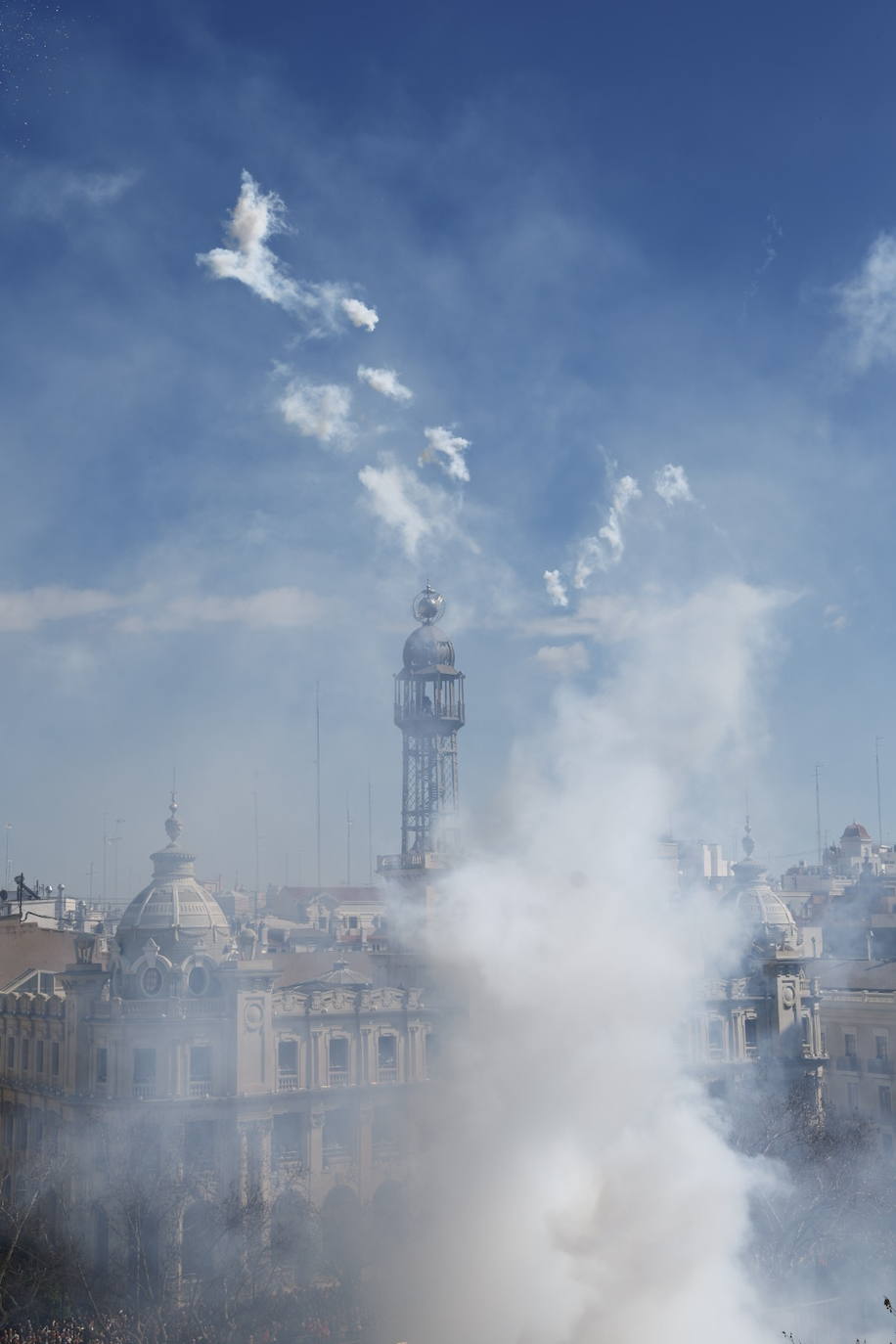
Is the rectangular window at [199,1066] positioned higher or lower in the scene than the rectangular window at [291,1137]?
higher

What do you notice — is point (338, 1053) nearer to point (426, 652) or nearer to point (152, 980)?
point (152, 980)

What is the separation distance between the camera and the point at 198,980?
65250mm

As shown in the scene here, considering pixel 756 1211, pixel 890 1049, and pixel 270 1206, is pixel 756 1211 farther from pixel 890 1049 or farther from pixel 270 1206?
pixel 890 1049

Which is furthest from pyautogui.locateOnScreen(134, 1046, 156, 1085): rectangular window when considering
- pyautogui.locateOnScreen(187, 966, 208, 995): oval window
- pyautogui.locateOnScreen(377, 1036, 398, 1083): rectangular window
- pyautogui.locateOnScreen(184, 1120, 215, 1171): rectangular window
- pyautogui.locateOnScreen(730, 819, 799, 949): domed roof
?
pyautogui.locateOnScreen(730, 819, 799, 949): domed roof

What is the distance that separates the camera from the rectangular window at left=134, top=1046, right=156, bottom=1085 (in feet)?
209

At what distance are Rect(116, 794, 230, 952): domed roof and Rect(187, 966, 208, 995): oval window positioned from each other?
1.57 meters

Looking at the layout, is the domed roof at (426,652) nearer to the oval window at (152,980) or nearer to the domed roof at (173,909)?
the domed roof at (173,909)

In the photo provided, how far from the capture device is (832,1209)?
6150 centimetres

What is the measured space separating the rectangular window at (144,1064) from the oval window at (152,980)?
2.47 meters

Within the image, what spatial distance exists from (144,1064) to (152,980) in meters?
3.58

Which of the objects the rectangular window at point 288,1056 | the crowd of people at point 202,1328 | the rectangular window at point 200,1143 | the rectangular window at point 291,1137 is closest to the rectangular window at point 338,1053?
the rectangular window at point 288,1056

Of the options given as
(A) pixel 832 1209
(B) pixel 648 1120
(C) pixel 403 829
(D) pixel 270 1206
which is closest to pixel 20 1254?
(D) pixel 270 1206

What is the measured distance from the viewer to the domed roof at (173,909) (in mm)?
67062

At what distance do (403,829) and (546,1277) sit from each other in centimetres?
4748
